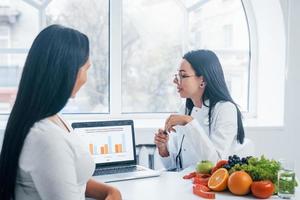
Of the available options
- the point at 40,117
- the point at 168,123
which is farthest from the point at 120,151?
the point at 40,117

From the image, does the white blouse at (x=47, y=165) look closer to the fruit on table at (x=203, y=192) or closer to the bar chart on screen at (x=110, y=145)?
the fruit on table at (x=203, y=192)

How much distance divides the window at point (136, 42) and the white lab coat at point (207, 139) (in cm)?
115

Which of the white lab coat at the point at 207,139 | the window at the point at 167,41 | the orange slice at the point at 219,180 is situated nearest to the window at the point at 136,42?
the window at the point at 167,41

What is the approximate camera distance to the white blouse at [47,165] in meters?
1.04

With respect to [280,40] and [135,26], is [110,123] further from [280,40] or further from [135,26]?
[280,40]

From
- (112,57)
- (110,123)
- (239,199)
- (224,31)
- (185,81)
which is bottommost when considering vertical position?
(239,199)

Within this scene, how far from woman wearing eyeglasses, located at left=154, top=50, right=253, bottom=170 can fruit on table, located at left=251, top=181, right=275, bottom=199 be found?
0.52 m

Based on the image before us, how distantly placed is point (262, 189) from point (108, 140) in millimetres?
851

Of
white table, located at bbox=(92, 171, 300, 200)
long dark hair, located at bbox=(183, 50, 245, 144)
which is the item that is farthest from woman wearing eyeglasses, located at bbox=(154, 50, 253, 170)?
white table, located at bbox=(92, 171, 300, 200)

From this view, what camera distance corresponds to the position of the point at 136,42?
3.32 m

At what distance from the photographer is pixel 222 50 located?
343 cm

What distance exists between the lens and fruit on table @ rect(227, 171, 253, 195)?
1.50 meters

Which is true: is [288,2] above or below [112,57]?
above

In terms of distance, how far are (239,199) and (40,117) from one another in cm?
84
